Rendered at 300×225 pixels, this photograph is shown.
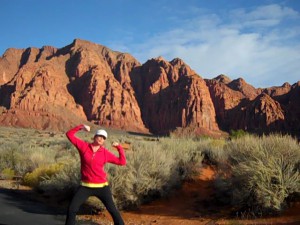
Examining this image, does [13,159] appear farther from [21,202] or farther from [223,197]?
[223,197]

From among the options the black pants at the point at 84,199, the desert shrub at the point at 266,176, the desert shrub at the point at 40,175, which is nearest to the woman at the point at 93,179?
the black pants at the point at 84,199

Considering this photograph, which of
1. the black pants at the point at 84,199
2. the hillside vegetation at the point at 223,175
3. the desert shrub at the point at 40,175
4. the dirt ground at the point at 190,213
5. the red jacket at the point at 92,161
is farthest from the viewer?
the desert shrub at the point at 40,175

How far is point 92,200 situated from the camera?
34.3ft

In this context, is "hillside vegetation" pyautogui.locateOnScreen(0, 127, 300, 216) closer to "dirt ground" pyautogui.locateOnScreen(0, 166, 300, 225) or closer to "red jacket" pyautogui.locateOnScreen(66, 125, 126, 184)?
"dirt ground" pyautogui.locateOnScreen(0, 166, 300, 225)

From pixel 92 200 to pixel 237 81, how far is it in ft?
476

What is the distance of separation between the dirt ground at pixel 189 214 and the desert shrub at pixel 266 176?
0.37 metres

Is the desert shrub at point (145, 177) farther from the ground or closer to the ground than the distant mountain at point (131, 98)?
closer to the ground

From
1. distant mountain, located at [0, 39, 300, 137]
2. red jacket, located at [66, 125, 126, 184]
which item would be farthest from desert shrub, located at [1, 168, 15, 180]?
distant mountain, located at [0, 39, 300, 137]

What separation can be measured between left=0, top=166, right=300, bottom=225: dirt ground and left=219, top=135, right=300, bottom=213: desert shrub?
0.37 meters

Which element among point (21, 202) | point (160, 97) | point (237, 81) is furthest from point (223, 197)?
point (237, 81)

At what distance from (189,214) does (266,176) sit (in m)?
2.08

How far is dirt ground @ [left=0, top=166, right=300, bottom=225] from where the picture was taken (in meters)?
8.68

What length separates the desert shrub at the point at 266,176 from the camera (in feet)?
29.5

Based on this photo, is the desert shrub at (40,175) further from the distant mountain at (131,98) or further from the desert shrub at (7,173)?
the distant mountain at (131,98)
